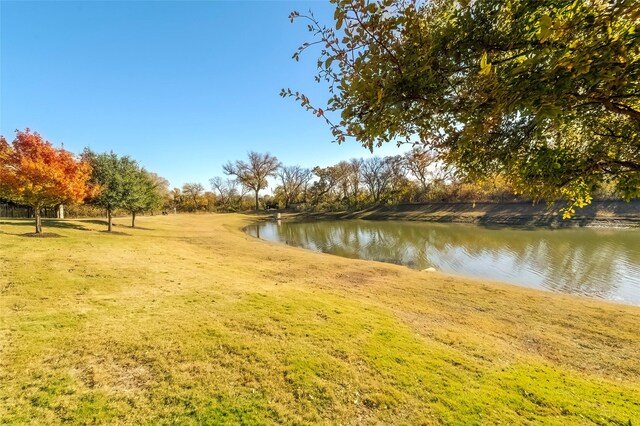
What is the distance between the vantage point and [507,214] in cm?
4025

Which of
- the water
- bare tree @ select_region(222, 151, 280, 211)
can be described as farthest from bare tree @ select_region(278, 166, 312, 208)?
the water

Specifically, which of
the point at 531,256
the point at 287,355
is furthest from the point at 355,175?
the point at 287,355

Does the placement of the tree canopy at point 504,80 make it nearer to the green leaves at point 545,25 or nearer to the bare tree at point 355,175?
the green leaves at point 545,25

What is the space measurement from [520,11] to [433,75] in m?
1.02

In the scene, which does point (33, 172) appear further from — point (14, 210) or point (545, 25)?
point (14, 210)

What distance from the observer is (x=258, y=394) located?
3652 mm

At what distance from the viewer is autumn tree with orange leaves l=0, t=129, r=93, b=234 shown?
12.8 meters

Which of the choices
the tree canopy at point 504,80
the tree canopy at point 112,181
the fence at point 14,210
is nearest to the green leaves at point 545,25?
the tree canopy at point 504,80

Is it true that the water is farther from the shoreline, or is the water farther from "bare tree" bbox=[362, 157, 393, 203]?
"bare tree" bbox=[362, 157, 393, 203]

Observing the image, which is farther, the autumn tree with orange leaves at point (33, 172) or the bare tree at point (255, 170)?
the bare tree at point (255, 170)

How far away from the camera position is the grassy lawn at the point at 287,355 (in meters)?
3.40

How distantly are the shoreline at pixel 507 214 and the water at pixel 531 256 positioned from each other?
435cm

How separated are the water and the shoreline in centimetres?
435

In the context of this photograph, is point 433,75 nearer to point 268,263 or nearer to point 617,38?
point 617,38
